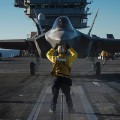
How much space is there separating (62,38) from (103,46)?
7.86 m

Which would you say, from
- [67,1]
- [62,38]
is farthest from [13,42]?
[67,1]

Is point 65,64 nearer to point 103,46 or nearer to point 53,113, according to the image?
point 53,113

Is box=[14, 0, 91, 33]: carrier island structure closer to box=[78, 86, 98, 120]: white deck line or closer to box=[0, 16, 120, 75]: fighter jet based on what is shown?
box=[0, 16, 120, 75]: fighter jet

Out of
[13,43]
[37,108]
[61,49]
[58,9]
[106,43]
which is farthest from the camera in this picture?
[58,9]

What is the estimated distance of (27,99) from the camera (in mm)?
11852

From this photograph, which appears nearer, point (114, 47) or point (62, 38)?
point (62, 38)

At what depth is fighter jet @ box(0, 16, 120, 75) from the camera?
16.5 metres

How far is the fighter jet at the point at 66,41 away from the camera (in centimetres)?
1645

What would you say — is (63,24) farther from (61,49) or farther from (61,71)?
(61,71)

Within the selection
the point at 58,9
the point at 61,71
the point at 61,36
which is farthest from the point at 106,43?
the point at 58,9

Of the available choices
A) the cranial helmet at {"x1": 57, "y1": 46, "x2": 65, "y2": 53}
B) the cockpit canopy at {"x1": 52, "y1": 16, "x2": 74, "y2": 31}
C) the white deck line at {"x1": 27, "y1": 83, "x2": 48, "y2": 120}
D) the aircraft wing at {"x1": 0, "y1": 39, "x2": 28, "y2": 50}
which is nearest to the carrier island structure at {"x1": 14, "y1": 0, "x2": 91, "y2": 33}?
the aircraft wing at {"x1": 0, "y1": 39, "x2": 28, "y2": 50}

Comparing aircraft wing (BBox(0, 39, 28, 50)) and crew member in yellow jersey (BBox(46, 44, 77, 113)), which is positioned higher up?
aircraft wing (BBox(0, 39, 28, 50))

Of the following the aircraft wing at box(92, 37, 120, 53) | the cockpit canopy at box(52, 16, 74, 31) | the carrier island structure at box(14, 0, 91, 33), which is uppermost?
the carrier island structure at box(14, 0, 91, 33)

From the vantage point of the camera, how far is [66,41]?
15812 mm
